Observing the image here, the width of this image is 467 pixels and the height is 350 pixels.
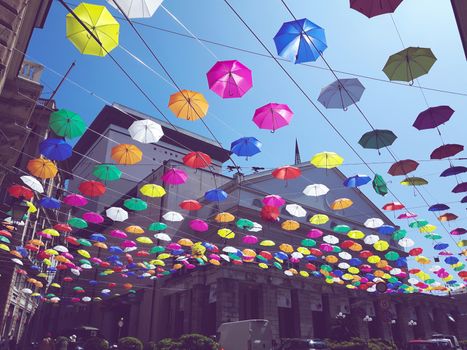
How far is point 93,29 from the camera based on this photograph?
760 centimetres

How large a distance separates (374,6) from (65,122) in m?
9.31

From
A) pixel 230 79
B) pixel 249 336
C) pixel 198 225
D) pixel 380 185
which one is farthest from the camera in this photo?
pixel 198 225

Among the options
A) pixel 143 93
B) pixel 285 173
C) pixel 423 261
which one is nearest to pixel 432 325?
pixel 423 261

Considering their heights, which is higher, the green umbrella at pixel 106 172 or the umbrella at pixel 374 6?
the umbrella at pixel 374 6

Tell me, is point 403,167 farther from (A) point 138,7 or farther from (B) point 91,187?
(B) point 91,187

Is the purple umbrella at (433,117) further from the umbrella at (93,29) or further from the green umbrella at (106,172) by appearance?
the green umbrella at (106,172)

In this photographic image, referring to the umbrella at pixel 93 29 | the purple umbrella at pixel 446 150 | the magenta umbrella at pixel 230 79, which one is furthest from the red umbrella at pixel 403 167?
the umbrella at pixel 93 29

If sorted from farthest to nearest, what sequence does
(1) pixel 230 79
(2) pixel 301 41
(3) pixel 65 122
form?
(3) pixel 65 122
(1) pixel 230 79
(2) pixel 301 41

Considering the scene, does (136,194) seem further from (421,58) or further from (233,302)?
(421,58)

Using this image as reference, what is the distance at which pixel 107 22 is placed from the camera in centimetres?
762

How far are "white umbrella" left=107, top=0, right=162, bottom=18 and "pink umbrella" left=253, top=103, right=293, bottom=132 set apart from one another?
474 cm

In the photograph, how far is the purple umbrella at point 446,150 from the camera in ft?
38.8

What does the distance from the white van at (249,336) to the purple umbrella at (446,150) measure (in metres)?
10.6

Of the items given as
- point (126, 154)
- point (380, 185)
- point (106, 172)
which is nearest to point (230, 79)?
point (126, 154)
